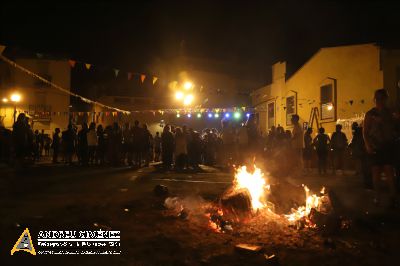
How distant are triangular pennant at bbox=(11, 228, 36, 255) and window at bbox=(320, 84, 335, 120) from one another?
1621 centimetres

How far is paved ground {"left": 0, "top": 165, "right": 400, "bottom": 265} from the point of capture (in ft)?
13.9

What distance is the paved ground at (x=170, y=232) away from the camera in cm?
424

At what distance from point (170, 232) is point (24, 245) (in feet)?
6.71

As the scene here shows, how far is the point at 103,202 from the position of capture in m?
7.04

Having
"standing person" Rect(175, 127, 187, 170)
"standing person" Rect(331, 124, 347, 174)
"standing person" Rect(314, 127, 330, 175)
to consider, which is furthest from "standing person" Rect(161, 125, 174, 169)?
"standing person" Rect(331, 124, 347, 174)

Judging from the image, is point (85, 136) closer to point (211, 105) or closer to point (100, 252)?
point (100, 252)

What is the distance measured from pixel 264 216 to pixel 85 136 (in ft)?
35.0

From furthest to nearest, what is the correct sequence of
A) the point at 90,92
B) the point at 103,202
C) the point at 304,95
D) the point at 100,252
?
the point at 90,92
the point at 304,95
the point at 103,202
the point at 100,252

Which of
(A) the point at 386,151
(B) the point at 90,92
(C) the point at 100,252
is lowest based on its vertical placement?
(C) the point at 100,252

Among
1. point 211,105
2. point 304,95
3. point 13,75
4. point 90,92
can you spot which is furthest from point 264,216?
point 90,92

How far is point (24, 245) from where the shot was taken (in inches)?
175

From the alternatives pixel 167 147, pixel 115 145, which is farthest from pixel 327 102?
pixel 115 145

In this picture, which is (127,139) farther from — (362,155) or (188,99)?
(188,99)

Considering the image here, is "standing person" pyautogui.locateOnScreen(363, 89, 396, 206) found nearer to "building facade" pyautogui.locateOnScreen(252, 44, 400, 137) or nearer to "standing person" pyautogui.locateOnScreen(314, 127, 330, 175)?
"standing person" pyautogui.locateOnScreen(314, 127, 330, 175)
